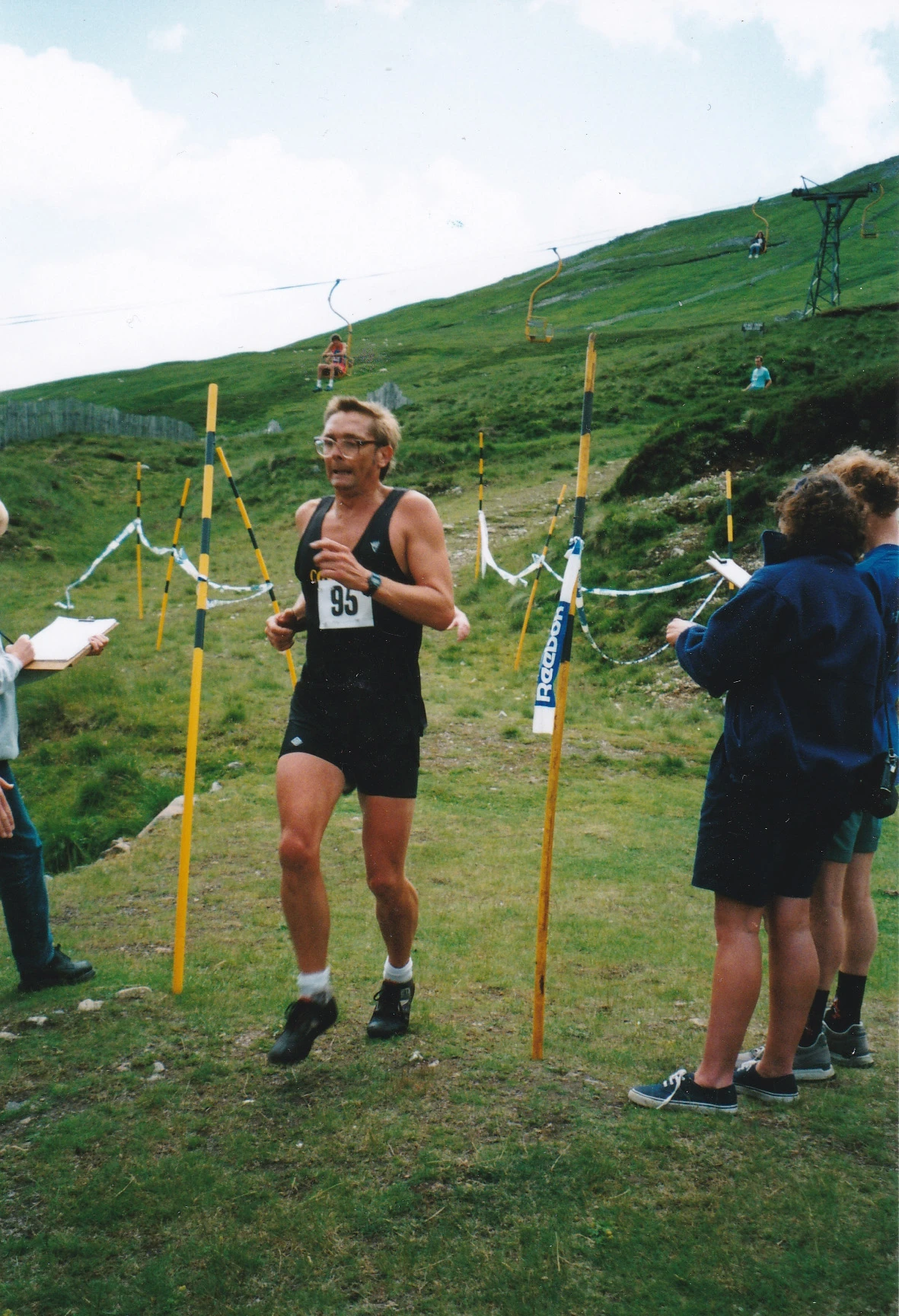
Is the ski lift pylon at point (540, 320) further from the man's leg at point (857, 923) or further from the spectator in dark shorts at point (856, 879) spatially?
the man's leg at point (857, 923)

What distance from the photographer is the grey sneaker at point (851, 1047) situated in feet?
12.8

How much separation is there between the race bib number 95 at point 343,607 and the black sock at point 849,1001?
236 centimetres

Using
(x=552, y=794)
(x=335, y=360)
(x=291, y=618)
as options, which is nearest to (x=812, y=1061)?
(x=552, y=794)

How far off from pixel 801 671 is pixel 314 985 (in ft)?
6.65

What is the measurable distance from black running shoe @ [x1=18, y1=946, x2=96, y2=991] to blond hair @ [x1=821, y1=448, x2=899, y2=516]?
3.86 meters

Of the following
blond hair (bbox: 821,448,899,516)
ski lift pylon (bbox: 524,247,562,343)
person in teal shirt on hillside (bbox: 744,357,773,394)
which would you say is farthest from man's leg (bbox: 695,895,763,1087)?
person in teal shirt on hillside (bbox: 744,357,773,394)

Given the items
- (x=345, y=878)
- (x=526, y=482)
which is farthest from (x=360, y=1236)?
(x=526, y=482)

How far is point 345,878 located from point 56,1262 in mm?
3711

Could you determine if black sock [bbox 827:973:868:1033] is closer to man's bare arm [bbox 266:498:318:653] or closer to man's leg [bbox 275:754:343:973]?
man's leg [bbox 275:754:343:973]

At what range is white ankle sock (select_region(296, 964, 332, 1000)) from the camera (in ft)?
12.0

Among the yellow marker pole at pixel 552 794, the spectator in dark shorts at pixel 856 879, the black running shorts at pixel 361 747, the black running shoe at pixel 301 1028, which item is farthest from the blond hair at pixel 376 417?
the black running shoe at pixel 301 1028

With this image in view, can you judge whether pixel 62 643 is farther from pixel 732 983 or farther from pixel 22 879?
pixel 732 983

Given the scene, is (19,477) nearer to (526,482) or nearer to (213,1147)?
(526,482)

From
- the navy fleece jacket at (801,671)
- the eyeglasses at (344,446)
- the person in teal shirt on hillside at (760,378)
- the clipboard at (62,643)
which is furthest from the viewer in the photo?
the person in teal shirt on hillside at (760,378)
